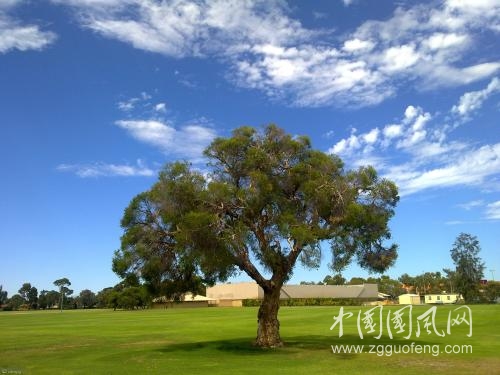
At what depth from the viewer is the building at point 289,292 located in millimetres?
138288

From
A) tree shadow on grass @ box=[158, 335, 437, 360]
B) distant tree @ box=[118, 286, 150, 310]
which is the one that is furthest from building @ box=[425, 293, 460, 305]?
tree shadow on grass @ box=[158, 335, 437, 360]

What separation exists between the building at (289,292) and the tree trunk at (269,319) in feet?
351

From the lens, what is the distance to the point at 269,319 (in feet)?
89.4

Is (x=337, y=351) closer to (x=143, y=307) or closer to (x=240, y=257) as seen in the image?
(x=240, y=257)

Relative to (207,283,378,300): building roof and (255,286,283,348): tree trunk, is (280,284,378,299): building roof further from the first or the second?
(255,286,283,348): tree trunk

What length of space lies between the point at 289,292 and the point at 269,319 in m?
116

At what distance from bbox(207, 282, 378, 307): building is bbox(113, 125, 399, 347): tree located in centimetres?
10889

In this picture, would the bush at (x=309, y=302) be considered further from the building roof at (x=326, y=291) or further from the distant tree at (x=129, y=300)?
the distant tree at (x=129, y=300)

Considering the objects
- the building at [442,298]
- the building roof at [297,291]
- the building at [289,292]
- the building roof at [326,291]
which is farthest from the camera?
the building at [442,298]

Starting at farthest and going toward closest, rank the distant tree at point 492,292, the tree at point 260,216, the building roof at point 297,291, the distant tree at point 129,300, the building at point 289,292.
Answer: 1. the distant tree at point 492,292
2. the building roof at point 297,291
3. the building at point 289,292
4. the distant tree at point 129,300
5. the tree at point 260,216

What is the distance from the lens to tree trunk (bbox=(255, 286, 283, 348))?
2681 cm

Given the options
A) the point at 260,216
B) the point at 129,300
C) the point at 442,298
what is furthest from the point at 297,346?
the point at 442,298

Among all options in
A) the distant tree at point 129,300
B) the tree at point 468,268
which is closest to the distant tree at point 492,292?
the tree at point 468,268

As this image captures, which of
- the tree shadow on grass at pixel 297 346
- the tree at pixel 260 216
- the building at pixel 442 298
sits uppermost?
the tree at pixel 260 216
